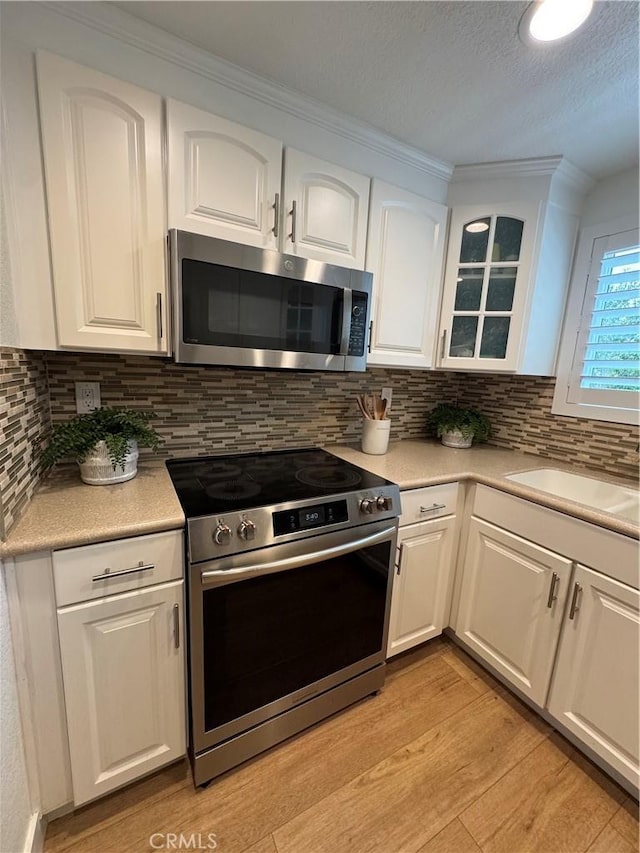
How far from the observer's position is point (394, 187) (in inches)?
61.2

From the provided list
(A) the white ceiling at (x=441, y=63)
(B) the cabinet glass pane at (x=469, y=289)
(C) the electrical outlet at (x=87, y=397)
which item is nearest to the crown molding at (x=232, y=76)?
(A) the white ceiling at (x=441, y=63)

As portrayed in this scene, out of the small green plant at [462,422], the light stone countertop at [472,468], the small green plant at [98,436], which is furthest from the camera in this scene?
the small green plant at [462,422]

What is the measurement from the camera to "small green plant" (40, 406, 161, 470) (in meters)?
1.10

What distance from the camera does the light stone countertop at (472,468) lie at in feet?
4.11

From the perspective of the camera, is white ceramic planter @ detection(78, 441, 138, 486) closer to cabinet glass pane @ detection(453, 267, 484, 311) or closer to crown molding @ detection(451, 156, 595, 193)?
cabinet glass pane @ detection(453, 267, 484, 311)

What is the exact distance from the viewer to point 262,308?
1.27 m

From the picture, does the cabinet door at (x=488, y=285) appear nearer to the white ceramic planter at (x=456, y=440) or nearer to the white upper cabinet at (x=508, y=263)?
the white upper cabinet at (x=508, y=263)

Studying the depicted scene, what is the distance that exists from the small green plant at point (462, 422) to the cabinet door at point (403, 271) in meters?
0.45

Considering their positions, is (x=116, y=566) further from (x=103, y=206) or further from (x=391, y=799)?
(x=391, y=799)

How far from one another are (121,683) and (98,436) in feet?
2.42

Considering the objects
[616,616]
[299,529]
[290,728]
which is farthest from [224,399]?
[616,616]

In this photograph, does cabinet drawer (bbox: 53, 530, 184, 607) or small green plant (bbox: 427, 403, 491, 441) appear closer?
A: cabinet drawer (bbox: 53, 530, 184, 607)

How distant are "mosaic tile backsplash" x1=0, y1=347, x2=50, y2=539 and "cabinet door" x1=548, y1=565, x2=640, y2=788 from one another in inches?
70.1

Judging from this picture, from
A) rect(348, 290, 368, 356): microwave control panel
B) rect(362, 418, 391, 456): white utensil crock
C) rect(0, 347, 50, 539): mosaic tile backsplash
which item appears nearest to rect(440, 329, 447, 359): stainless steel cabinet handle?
rect(362, 418, 391, 456): white utensil crock
